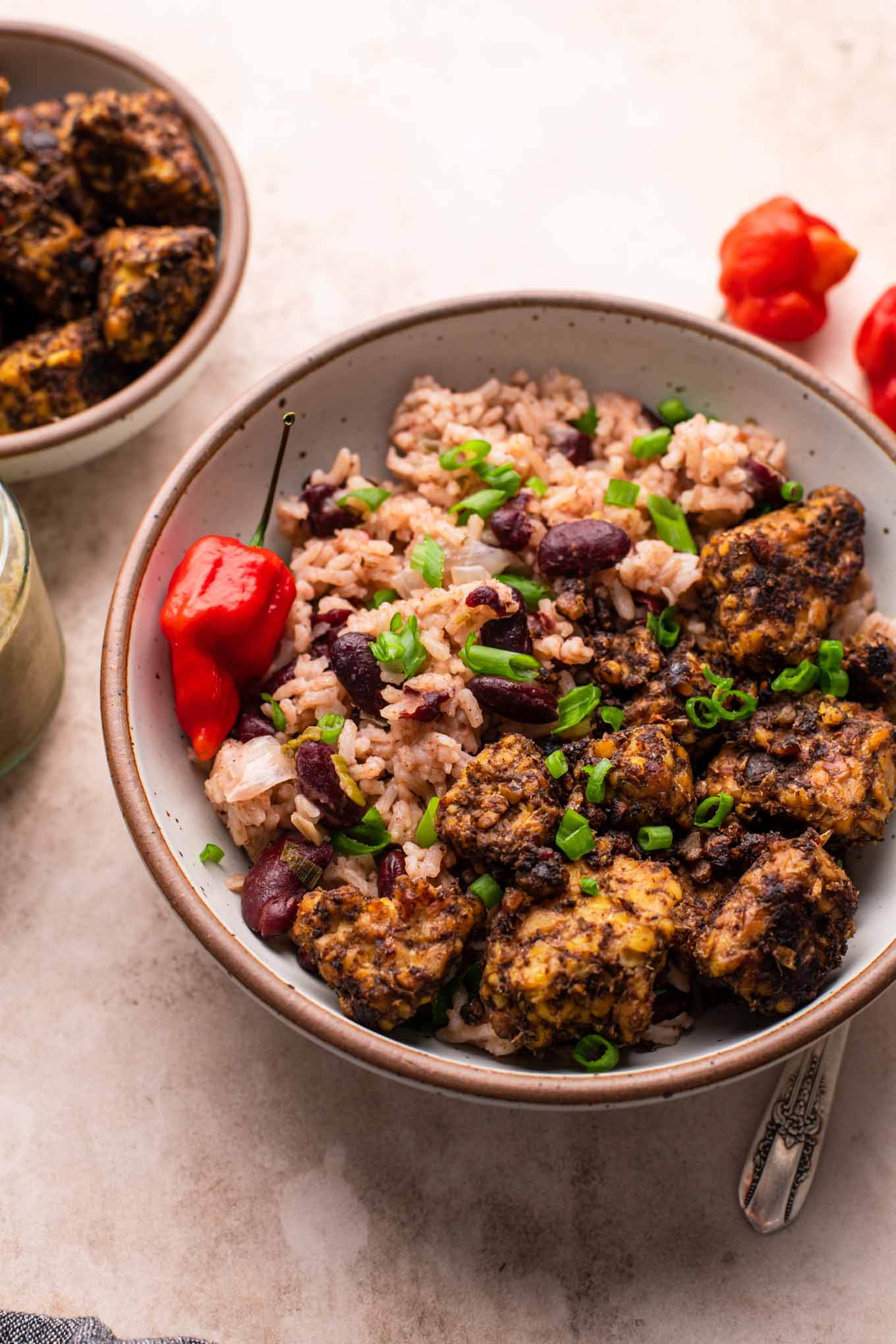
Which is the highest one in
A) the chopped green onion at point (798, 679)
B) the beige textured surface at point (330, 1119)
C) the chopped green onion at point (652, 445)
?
the chopped green onion at point (652, 445)

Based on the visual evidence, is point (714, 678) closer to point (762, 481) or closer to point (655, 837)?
point (655, 837)

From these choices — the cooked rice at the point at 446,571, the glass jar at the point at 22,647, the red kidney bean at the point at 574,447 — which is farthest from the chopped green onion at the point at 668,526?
the glass jar at the point at 22,647

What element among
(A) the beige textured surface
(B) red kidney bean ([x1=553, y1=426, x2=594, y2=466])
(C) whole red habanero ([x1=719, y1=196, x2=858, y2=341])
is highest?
(C) whole red habanero ([x1=719, y1=196, x2=858, y2=341])

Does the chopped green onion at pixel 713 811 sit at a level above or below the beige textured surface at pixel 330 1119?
above

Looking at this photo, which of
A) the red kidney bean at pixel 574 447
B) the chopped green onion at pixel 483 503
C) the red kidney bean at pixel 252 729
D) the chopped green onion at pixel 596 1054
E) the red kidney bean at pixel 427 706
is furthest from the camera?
the red kidney bean at pixel 574 447

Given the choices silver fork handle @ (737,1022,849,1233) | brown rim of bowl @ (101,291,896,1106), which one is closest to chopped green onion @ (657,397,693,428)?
brown rim of bowl @ (101,291,896,1106)

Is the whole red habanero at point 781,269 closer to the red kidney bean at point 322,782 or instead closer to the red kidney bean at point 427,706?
the red kidney bean at point 427,706

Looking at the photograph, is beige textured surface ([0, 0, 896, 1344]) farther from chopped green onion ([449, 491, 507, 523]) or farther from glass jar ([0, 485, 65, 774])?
chopped green onion ([449, 491, 507, 523])
